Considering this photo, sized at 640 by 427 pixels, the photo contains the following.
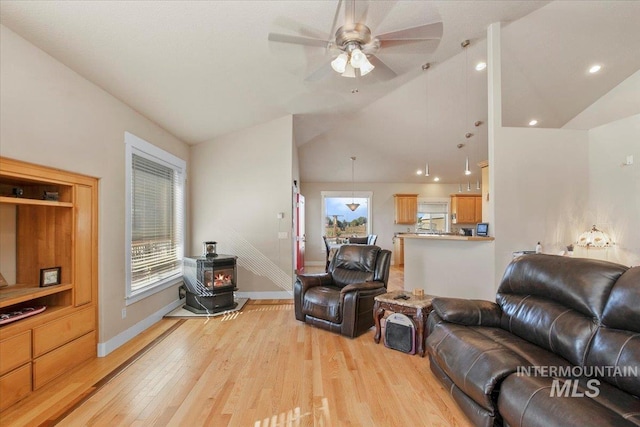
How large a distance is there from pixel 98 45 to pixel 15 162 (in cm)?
113

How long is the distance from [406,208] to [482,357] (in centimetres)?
794

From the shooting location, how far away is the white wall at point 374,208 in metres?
9.70

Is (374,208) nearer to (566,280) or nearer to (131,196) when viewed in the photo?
(131,196)

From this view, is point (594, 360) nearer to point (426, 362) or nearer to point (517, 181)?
point (426, 362)

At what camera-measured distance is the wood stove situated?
447 cm

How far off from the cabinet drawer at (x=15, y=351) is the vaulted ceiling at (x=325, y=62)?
2281 millimetres

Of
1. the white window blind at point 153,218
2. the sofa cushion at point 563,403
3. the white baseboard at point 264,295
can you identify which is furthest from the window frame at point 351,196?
the sofa cushion at point 563,403

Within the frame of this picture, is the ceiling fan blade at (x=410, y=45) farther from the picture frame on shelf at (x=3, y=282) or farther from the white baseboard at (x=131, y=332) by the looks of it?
the white baseboard at (x=131, y=332)

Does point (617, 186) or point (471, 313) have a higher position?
point (617, 186)

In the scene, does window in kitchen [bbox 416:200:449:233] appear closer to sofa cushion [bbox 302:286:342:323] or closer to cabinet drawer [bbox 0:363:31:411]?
sofa cushion [bbox 302:286:342:323]

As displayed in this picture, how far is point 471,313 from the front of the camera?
251cm

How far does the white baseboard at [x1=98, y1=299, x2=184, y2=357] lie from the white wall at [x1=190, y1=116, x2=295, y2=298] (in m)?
1.30

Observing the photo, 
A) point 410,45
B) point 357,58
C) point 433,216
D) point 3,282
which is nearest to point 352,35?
point 357,58

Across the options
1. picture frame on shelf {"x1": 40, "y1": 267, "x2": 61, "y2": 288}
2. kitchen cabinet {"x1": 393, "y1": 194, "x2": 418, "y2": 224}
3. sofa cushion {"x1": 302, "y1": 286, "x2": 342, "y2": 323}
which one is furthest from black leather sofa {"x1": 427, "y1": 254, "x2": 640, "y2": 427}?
kitchen cabinet {"x1": 393, "y1": 194, "x2": 418, "y2": 224}
